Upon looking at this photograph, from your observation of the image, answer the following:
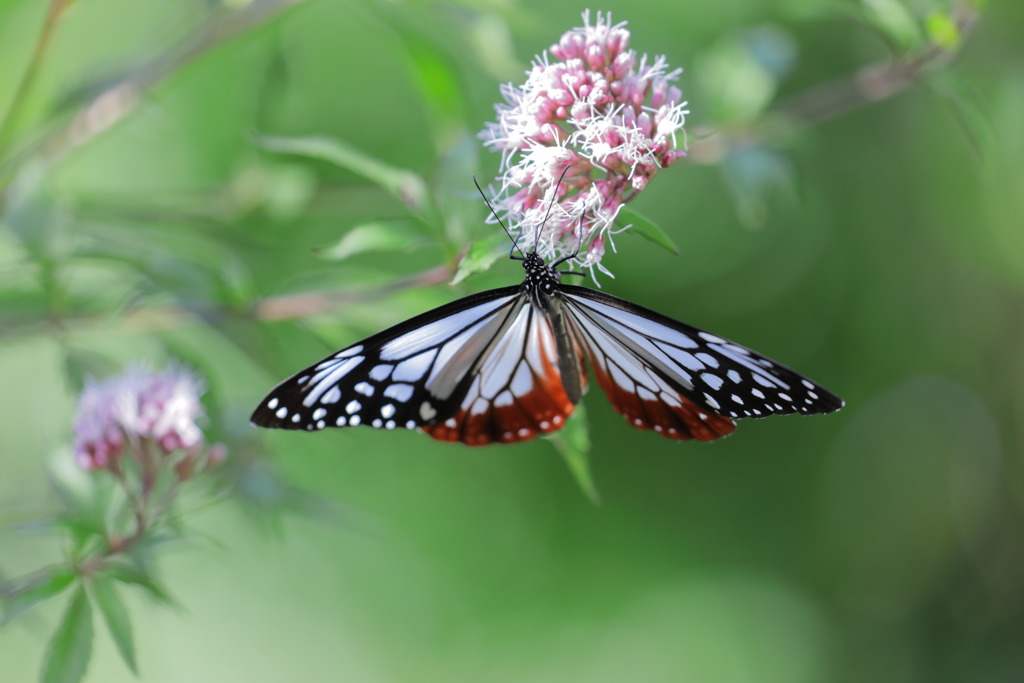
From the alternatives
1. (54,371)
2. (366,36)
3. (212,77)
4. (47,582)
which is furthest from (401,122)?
(47,582)

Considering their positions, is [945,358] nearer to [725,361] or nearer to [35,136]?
[725,361]

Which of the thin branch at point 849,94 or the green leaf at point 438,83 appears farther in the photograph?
the thin branch at point 849,94

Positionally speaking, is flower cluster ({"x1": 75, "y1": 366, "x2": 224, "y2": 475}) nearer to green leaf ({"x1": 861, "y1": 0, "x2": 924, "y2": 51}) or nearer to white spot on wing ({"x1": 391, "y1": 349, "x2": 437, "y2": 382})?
white spot on wing ({"x1": 391, "y1": 349, "x2": 437, "y2": 382})

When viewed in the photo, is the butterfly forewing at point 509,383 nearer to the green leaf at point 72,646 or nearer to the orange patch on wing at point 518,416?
the orange patch on wing at point 518,416

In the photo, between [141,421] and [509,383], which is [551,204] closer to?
[509,383]

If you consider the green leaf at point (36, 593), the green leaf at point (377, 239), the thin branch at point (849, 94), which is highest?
the thin branch at point (849, 94)

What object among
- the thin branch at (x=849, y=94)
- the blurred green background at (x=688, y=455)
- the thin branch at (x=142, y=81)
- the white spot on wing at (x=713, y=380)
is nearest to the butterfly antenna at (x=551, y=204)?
the white spot on wing at (x=713, y=380)
